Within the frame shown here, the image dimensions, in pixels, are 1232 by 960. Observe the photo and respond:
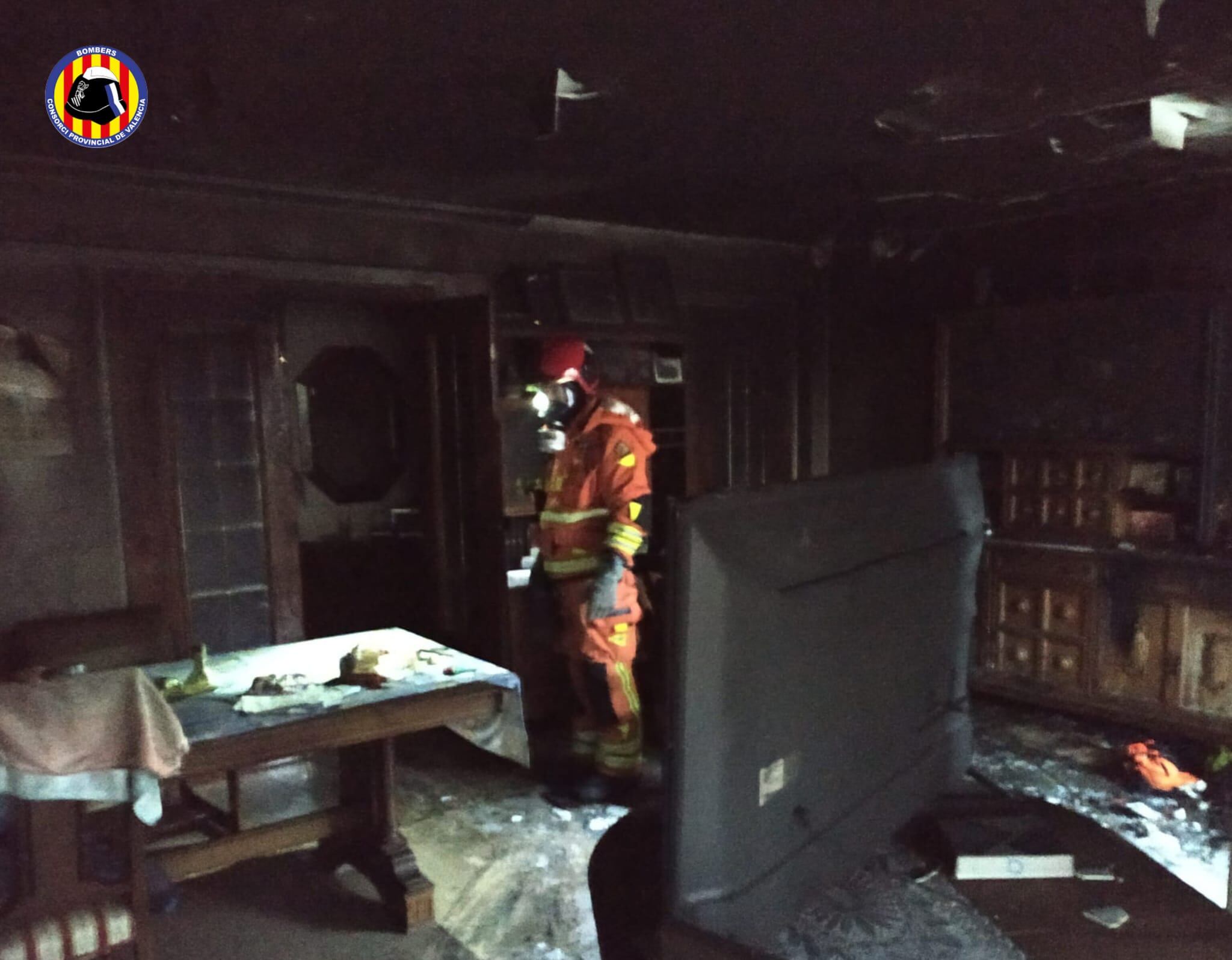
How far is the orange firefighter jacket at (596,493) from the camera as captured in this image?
3.36 m

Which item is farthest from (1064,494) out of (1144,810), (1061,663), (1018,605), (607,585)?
(607,585)

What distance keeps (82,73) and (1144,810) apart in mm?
3973

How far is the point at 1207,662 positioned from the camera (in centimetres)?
372

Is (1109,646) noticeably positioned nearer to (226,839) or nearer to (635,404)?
(635,404)

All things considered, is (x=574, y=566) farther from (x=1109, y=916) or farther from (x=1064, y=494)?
(x=1109, y=916)

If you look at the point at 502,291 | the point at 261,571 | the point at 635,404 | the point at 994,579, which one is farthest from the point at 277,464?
the point at 994,579

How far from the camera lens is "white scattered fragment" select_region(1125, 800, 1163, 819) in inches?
128

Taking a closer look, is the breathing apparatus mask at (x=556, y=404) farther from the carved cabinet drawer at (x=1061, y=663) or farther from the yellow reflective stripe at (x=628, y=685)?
the carved cabinet drawer at (x=1061, y=663)

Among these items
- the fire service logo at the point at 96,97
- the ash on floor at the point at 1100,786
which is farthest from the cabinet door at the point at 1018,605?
the fire service logo at the point at 96,97

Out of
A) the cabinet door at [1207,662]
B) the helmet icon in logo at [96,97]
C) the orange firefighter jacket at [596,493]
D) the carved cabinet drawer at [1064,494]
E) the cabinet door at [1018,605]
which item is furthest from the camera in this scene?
the cabinet door at [1018,605]

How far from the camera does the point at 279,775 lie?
363 cm

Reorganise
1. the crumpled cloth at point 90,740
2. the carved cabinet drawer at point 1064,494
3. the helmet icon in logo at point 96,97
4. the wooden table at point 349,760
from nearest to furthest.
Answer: the crumpled cloth at point 90,740
the wooden table at point 349,760
the helmet icon in logo at point 96,97
the carved cabinet drawer at point 1064,494

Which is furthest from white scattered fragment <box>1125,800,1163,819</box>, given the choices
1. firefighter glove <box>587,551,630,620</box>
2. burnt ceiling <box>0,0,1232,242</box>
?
burnt ceiling <box>0,0,1232,242</box>

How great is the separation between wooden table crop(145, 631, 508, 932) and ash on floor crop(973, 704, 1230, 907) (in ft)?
5.37
